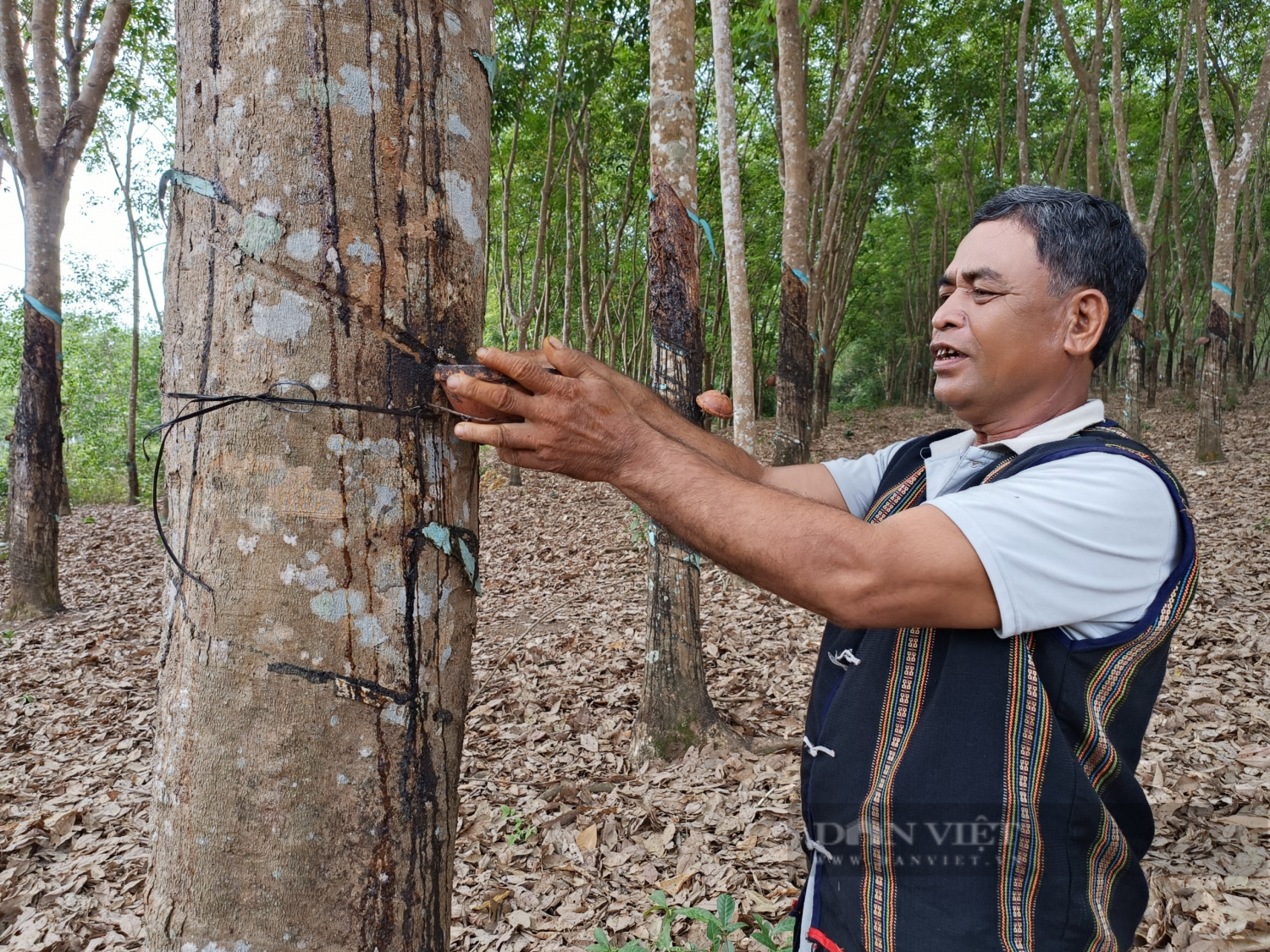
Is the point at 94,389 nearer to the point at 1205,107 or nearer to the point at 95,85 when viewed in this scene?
the point at 95,85

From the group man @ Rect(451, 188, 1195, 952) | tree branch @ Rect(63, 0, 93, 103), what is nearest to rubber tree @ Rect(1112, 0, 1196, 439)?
man @ Rect(451, 188, 1195, 952)

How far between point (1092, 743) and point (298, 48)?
1716 millimetres

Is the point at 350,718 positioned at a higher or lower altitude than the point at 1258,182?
lower

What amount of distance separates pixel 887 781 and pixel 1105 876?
0.45m

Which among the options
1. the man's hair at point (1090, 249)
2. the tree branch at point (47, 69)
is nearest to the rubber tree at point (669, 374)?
the man's hair at point (1090, 249)

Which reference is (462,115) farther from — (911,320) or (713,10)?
(911,320)

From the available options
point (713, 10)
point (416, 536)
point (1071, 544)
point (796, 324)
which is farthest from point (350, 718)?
point (796, 324)

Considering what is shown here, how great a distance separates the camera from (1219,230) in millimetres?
8719

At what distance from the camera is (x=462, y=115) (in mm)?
1228

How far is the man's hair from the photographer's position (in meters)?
1.50

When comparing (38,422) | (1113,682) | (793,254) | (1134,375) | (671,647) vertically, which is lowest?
(671,647)

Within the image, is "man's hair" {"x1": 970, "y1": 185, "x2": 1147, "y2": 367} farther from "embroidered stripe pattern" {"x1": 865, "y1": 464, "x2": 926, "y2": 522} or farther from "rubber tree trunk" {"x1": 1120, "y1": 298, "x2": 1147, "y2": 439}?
"rubber tree trunk" {"x1": 1120, "y1": 298, "x2": 1147, "y2": 439}

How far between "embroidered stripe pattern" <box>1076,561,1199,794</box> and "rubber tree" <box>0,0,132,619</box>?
7784 millimetres

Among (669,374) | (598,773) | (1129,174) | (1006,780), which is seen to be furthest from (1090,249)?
(1129,174)
